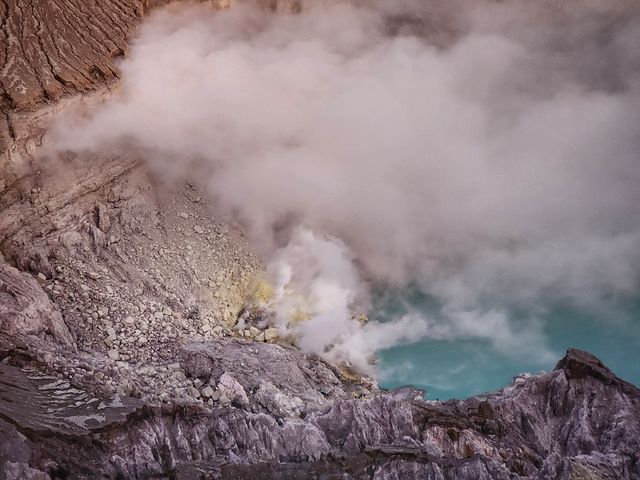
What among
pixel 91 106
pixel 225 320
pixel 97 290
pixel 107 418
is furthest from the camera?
pixel 225 320

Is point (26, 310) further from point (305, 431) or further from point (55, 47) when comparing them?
point (55, 47)

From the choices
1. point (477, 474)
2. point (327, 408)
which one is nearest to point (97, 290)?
point (327, 408)

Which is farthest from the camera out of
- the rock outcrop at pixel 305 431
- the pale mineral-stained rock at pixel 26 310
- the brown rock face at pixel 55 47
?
the brown rock face at pixel 55 47

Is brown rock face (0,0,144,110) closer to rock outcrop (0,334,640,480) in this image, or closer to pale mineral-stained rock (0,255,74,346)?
pale mineral-stained rock (0,255,74,346)

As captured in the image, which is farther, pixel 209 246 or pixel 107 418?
pixel 209 246

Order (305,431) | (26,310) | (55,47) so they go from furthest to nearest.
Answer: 1. (55,47)
2. (26,310)
3. (305,431)

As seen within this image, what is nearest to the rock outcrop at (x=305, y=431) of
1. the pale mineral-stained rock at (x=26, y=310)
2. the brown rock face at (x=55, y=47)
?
the pale mineral-stained rock at (x=26, y=310)

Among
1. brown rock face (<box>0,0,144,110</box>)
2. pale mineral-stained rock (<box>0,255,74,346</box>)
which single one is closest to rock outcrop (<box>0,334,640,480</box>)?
pale mineral-stained rock (<box>0,255,74,346</box>)

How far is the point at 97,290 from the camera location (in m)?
17.4

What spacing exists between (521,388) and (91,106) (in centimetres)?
1711

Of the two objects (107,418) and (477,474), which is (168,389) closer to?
(107,418)

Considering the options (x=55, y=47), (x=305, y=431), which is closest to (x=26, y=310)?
(x=305, y=431)

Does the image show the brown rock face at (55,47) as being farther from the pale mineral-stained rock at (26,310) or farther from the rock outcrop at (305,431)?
the rock outcrop at (305,431)

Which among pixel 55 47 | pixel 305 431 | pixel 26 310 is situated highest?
pixel 55 47
